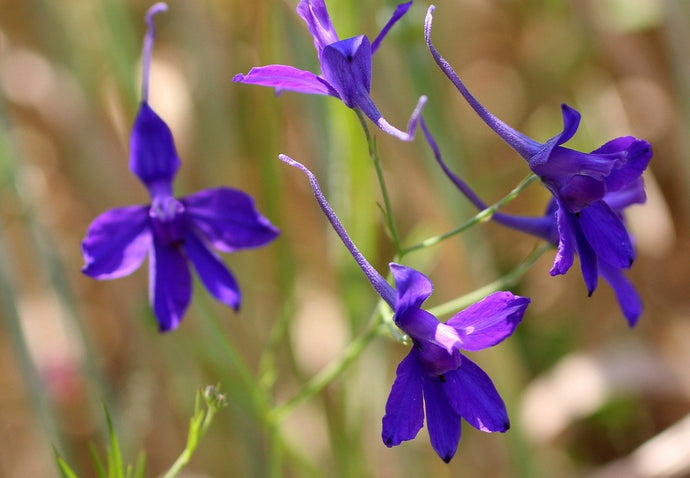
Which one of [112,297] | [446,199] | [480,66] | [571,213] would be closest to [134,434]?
[112,297]

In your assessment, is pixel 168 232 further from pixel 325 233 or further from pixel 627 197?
pixel 325 233

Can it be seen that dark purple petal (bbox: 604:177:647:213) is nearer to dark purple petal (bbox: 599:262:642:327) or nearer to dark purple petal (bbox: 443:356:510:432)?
dark purple petal (bbox: 599:262:642:327)

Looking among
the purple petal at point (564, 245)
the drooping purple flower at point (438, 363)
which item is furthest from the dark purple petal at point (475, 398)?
the purple petal at point (564, 245)

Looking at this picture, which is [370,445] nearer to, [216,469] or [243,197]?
[216,469]

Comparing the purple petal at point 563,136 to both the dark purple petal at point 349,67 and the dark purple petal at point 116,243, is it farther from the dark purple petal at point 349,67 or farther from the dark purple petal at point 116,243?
the dark purple petal at point 116,243

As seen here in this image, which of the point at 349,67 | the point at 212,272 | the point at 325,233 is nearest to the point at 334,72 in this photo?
the point at 349,67

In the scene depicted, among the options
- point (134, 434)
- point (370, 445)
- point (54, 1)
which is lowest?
point (370, 445)
